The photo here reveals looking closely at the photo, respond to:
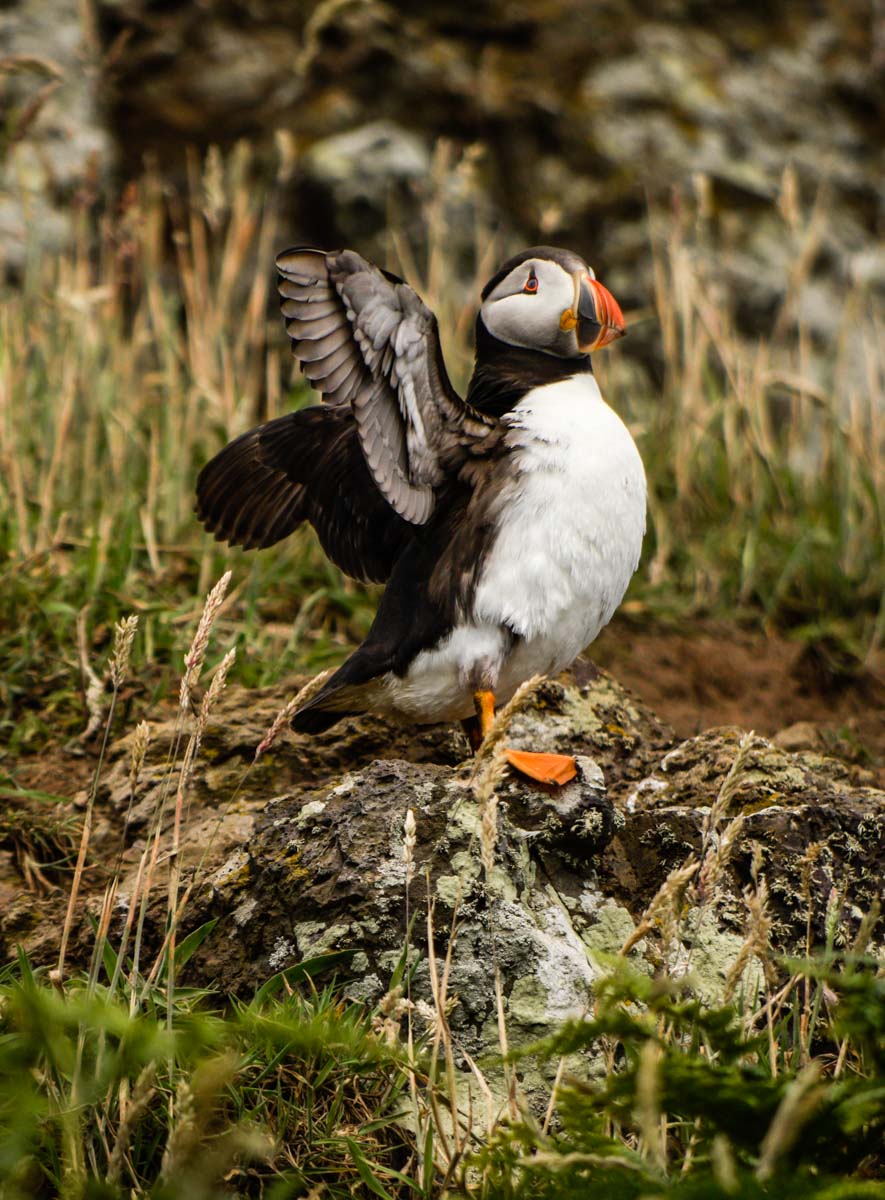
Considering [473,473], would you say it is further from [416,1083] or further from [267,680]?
[416,1083]

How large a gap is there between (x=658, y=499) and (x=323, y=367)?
2979 millimetres

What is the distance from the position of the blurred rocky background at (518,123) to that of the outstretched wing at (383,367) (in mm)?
4092

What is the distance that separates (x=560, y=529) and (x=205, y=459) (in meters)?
2.42

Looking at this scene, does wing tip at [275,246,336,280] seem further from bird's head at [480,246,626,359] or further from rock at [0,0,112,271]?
rock at [0,0,112,271]

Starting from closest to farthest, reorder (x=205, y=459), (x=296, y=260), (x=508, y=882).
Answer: (x=508, y=882), (x=296, y=260), (x=205, y=459)

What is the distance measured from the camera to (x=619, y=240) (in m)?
7.68

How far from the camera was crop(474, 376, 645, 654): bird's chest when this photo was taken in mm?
3369

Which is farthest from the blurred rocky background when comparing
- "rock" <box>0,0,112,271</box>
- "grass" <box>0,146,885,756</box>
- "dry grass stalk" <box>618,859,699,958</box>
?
"dry grass stalk" <box>618,859,699,958</box>

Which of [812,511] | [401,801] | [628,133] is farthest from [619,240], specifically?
[401,801]

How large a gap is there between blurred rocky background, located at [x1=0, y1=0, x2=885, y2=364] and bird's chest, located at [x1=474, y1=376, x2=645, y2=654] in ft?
13.6

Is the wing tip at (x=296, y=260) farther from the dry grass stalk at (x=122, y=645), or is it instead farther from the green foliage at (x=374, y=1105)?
the green foliage at (x=374, y=1105)

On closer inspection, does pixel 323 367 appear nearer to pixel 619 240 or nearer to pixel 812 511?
pixel 812 511

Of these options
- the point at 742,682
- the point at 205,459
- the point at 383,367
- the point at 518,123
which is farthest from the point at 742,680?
the point at 518,123

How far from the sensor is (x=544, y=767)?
296 cm
